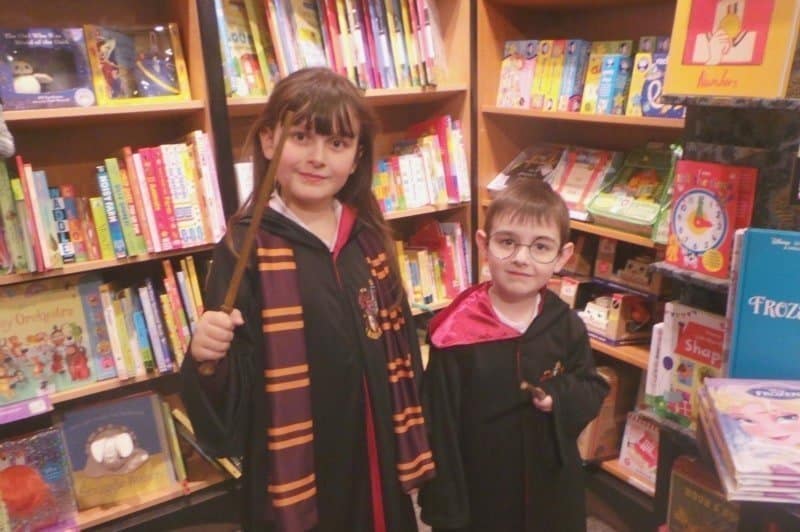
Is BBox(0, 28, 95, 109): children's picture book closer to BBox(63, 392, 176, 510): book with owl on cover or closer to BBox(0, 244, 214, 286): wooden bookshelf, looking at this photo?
BBox(0, 244, 214, 286): wooden bookshelf

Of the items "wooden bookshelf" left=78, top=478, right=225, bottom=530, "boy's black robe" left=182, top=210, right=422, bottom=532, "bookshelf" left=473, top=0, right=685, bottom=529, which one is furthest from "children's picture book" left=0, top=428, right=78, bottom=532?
"bookshelf" left=473, top=0, right=685, bottom=529

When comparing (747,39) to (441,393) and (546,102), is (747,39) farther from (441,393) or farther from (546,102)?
(546,102)

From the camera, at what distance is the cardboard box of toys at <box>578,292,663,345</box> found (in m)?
Answer: 2.01

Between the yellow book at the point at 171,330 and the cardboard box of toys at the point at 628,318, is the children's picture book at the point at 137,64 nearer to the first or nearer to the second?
the yellow book at the point at 171,330


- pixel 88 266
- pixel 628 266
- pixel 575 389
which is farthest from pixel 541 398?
pixel 88 266

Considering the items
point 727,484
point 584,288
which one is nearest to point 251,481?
point 727,484

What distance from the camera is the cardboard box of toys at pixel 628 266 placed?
6.45ft

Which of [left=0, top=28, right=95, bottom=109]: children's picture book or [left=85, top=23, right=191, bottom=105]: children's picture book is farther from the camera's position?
[left=85, top=23, right=191, bottom=105]: children's picture book

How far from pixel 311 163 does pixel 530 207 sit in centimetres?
41

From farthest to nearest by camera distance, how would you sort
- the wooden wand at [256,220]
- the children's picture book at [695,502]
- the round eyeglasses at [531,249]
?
1. the children's picture book at [695,502]
2. the round eyeglasses at [531,249]
3. the wooden wand at [256,220]

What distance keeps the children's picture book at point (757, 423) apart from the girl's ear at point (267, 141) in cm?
88

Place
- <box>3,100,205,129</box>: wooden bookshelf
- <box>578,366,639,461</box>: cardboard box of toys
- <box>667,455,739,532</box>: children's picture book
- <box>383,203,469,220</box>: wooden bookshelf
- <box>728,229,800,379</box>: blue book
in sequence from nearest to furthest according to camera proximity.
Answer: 1. <box>728,229,800,379</box>: blue book
2. <box>667,455,739,532</box>: children's picture book
3. <box>3,100,205,129</box>: wooden bookshelf
4. <box>578,366,639,461</box>: cardboard box of toys
5. <box>383,203,469,220</box>: wooden bookshelf

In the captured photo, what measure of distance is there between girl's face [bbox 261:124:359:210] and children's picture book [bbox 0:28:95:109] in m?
0.80

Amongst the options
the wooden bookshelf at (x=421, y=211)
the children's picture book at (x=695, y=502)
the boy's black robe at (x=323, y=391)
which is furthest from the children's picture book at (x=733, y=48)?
the wooden bookshelf at (x=421, y=211)
